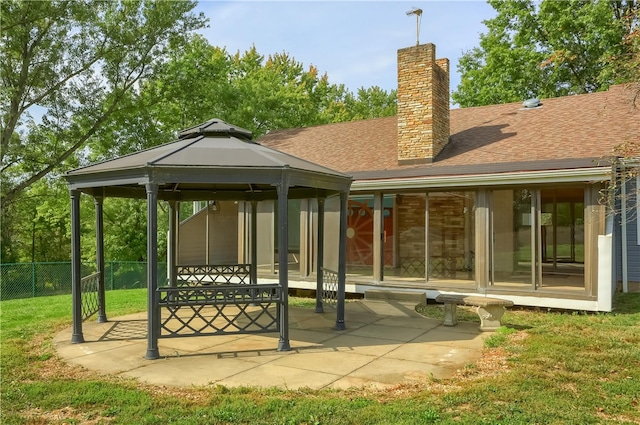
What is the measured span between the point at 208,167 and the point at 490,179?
249 inches

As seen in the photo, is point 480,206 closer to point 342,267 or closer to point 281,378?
point 342,267

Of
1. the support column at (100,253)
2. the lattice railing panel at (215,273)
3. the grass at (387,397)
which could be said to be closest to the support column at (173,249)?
the lattice railing panel at (215,273)

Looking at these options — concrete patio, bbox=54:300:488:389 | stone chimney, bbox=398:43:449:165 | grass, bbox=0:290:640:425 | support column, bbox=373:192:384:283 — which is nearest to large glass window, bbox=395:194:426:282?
support column, bbox=373:192:384:283

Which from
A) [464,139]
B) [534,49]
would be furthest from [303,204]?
[534,49]

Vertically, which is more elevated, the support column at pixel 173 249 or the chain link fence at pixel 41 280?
the support column at pixel 173 249

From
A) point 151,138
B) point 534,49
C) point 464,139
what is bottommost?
point 464,139

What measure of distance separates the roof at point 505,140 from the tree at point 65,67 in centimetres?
1112

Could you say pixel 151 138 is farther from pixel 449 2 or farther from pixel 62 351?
pixel 62 351

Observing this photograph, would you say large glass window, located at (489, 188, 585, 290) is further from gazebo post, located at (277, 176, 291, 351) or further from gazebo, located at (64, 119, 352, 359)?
gazebo post, located at (277, 176, 291, 351)

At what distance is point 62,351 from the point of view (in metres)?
7.12

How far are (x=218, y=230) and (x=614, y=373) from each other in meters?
12.0

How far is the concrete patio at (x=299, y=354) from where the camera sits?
580 cm

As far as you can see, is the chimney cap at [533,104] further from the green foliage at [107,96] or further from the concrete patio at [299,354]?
the green foliage at [107,96]

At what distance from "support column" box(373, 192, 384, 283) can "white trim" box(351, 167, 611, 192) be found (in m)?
0.43
